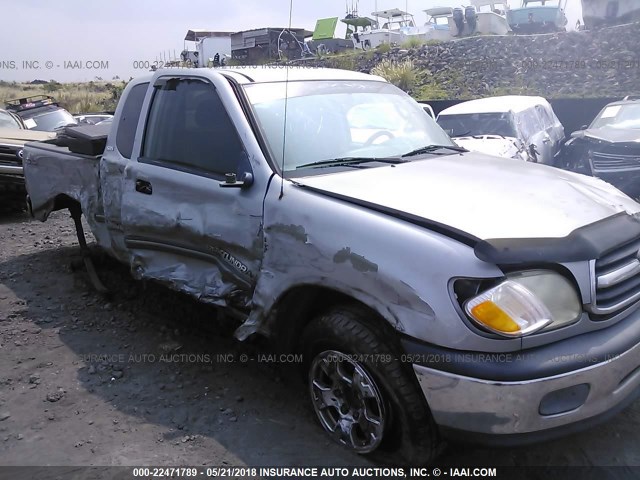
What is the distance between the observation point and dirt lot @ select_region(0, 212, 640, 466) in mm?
2900

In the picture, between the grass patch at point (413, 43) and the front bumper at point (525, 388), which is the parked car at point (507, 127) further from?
the grass patch at point (413, 43)

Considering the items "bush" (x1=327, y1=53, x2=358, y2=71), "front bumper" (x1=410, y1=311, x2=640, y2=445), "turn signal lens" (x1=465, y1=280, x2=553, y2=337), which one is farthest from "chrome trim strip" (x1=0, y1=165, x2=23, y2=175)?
"bush" (x1=327, y1=53, x2=358, y2=71)

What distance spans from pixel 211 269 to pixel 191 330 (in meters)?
1.16

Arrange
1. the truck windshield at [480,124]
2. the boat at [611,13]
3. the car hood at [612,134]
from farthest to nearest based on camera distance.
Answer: the boat at [611,13], the truck windshield at [480,124], the car hood at [612,134]

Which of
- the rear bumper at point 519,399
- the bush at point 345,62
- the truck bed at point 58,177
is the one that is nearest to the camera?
the rear bumper at point 519,399

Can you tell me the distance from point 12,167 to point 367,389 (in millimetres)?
7481

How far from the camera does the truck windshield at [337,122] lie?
327 cm

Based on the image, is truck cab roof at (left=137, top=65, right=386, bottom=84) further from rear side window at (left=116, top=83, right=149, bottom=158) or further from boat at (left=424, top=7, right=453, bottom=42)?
boat at (left=424, top=7, right=453, bottom=42)

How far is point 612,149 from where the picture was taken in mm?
8344

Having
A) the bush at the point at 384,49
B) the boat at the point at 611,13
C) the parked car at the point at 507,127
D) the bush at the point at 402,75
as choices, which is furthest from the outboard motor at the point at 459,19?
the parked car at the point at 507,127

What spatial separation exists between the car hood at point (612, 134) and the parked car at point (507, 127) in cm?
66

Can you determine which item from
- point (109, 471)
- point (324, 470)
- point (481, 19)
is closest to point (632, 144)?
point (324, 470)

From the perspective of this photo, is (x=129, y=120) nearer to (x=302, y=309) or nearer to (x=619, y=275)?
(x=302, y=309)

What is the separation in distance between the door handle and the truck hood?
188 inches
